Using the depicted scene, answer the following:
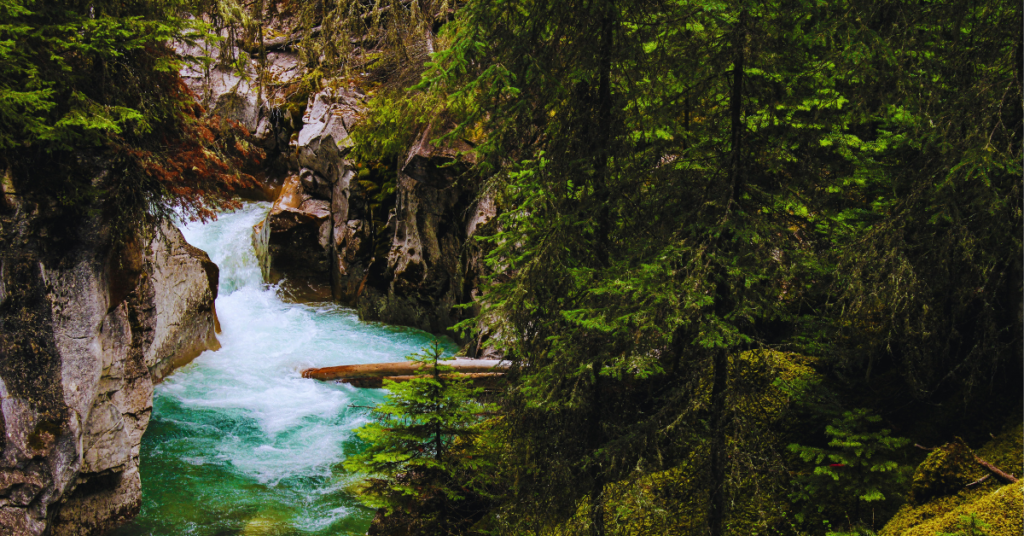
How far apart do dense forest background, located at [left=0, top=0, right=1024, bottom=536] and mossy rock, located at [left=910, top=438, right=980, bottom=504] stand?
2cm

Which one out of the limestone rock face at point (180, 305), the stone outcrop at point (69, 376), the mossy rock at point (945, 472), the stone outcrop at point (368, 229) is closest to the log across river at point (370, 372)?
the stone outcrop at point (368, 229)

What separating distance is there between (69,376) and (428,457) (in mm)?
4937

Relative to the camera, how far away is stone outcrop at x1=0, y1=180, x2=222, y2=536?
265 inches

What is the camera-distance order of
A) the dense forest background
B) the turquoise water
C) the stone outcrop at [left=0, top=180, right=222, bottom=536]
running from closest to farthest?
the dense forest background < the stone outcrop at [left=0, top=180, right=222, bottom=536] < the turquoise water

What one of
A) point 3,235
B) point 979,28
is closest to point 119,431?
point 3,235

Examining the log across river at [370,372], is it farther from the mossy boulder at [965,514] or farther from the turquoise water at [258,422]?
the mossy boulder at [965,514]

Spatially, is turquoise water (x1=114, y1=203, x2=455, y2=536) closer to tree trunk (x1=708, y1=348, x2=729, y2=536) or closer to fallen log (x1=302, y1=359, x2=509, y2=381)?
fallen log (x1=302, y1=359, x2=509, y2=381)

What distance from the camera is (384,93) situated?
16.0 metres

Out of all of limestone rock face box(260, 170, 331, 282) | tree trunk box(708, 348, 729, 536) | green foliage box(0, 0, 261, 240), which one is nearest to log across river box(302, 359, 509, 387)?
green foliage box(0, 0, 261, 240)

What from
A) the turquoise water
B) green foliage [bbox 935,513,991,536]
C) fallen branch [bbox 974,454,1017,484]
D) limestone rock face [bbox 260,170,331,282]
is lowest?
the turquoise water

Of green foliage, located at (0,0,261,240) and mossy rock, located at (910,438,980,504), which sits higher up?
green foliage, located at (0,0,261,240)

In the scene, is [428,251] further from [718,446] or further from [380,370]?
[718,446]

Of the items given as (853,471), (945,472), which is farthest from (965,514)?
(853,471)

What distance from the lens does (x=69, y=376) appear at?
7.25 metres
